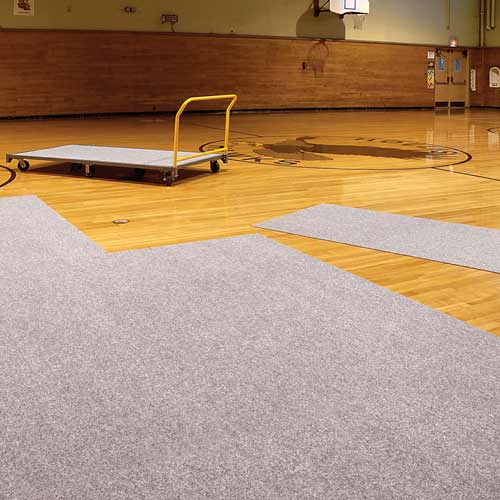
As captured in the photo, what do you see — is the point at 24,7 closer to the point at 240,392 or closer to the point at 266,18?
the point at 266,18

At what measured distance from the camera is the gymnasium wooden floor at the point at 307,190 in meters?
3.28

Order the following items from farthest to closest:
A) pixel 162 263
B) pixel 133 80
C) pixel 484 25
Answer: pixel 484 25
pixel 133 80
pixel 162 263

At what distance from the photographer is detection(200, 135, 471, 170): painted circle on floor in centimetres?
703

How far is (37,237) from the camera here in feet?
12.8

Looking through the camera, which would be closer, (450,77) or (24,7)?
(24,7)

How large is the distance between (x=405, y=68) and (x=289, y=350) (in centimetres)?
1634

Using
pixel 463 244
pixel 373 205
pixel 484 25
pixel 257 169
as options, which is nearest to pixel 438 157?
pixel 257 169

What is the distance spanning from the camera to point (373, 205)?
193 inches

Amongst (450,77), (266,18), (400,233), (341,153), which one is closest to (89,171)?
(400,233)

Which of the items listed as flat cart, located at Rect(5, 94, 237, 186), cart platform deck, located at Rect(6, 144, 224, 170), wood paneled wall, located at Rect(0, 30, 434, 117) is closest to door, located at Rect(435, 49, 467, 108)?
wood paneled wall, located at Rect(0, 30, 434, 117)

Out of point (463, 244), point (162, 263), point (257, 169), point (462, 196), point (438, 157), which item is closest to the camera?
point (162, 263)

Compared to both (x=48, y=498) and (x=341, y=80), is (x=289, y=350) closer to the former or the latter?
(x=48, y=498)

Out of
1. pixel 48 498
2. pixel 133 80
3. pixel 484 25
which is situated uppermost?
pixel 484 25

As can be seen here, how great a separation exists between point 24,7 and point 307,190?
31.1ft
